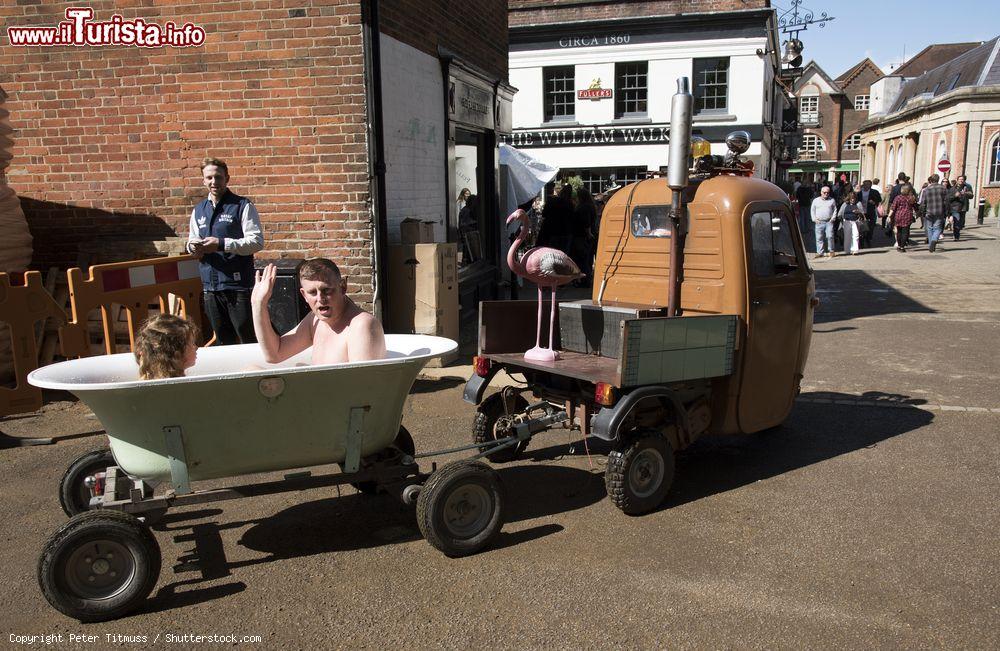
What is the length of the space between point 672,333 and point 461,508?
62.2 inches

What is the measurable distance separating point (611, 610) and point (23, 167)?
8002 mm

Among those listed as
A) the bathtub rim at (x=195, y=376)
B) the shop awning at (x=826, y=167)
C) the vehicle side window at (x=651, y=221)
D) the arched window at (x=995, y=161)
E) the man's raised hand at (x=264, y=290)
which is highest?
the shop awning at (x=826, y=167)

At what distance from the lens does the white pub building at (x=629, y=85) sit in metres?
26.4

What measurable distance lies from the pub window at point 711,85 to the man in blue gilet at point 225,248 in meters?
23.2

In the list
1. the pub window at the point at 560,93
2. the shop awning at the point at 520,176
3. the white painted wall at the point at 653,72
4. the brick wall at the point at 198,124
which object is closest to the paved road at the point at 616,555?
the brick wall at the point at 198,124

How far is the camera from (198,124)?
317 inches

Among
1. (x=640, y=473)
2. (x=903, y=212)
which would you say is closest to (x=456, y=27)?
(x=640, y=473)

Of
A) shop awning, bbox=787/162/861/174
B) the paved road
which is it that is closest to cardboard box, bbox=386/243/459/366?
the paved road

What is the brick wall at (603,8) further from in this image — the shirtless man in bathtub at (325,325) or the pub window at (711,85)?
the shirtless man in bathtub at (325,325)

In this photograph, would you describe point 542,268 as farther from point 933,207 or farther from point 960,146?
point 960,146

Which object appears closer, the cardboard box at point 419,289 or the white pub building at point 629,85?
the cardboard box at point 419,289

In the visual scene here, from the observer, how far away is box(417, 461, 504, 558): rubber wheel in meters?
3.88

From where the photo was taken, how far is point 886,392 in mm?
7324

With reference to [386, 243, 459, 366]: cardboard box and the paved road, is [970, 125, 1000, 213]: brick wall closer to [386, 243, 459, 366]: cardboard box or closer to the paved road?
the paved road
